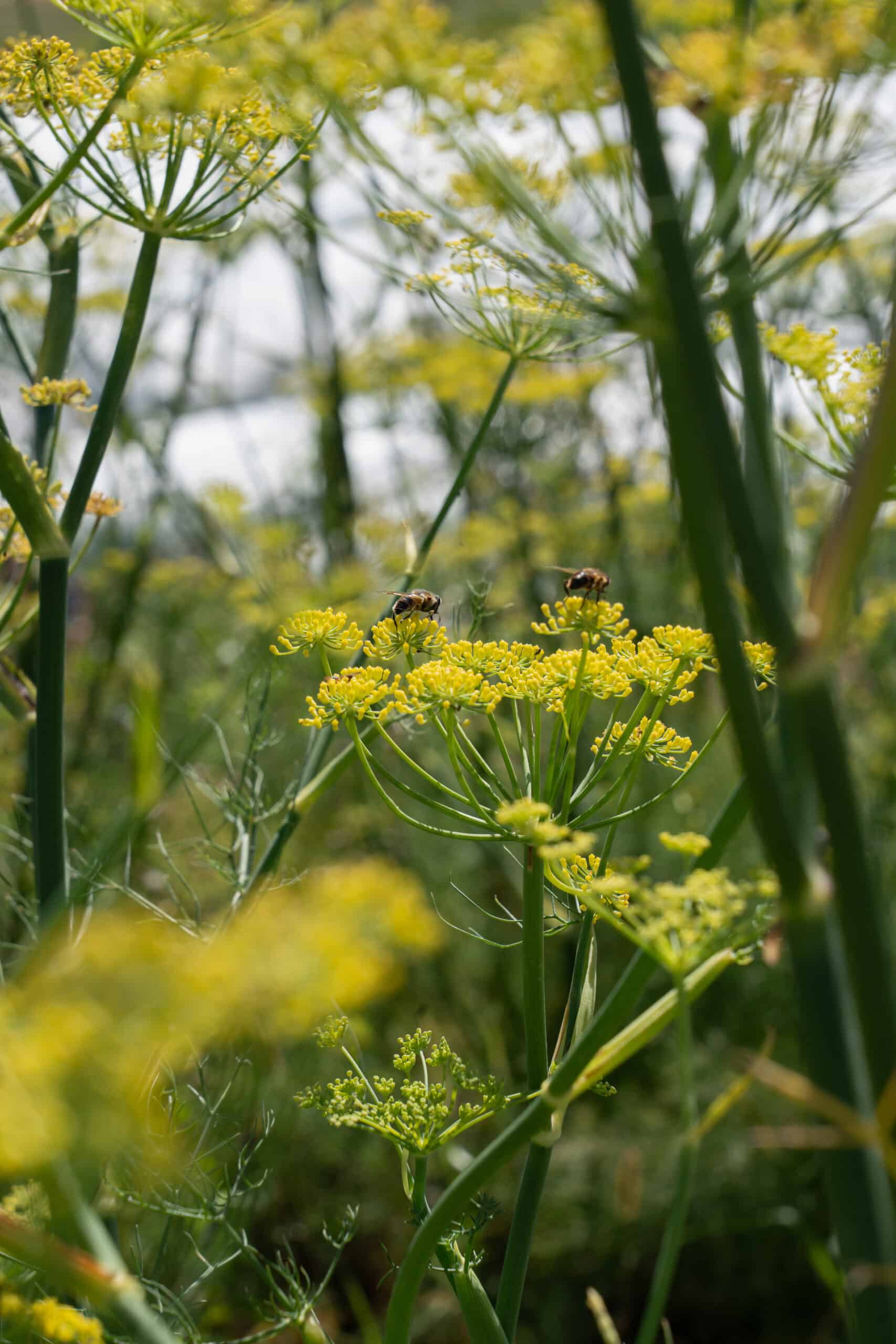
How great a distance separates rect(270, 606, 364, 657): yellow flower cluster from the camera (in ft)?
3.06

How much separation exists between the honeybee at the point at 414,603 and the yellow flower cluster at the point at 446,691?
0.22m

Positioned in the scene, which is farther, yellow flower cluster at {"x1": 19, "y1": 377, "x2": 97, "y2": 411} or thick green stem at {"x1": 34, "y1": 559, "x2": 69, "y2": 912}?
yellow flower cluster at {"x1": 19, "y1": 377, "x2": 97, "y2": 411}

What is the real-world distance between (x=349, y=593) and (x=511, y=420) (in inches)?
47.4

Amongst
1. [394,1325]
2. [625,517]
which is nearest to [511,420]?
[625,517]

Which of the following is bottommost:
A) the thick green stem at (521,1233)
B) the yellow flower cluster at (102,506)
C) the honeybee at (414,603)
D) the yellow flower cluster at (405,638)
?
the thick green stem at (521,1233)

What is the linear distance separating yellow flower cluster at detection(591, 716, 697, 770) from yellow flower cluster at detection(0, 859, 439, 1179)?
446mm

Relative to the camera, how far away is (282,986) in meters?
0.41

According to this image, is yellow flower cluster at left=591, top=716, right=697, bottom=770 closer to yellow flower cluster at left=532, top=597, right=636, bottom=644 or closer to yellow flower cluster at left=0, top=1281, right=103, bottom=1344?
yellow flower cluster at left=532, top=597, right=636, bottom=644

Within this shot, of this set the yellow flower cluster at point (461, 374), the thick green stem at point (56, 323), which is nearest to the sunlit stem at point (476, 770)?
the thick green stem at point (56, 323)

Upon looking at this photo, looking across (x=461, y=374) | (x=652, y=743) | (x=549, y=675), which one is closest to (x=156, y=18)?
(x=549, y=675)

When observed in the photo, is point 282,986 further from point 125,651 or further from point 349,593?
point 125,651

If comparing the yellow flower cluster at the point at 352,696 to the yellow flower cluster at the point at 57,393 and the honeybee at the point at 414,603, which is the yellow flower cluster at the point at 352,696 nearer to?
the honeybee at the point at 414,603

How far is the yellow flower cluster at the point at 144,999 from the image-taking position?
0.40 metres

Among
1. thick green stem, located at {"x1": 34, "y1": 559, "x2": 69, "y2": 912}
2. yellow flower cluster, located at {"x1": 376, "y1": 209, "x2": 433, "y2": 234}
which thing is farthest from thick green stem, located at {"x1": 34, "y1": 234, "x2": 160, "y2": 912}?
yellow flower cluster, located at {"x1": 376, "y1": 209, "x2": 433, "y2": 234}
